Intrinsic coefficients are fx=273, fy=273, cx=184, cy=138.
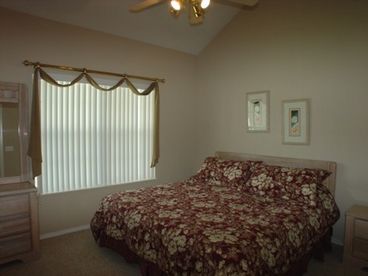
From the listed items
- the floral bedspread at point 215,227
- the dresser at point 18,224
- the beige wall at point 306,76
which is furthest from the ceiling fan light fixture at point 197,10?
the dresser at point 18,224

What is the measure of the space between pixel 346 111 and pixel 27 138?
11.7ft

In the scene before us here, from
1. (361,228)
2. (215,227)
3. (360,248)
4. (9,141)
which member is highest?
(9,141)

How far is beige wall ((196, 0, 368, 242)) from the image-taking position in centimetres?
291

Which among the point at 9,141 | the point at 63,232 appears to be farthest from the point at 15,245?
the point at 9,141

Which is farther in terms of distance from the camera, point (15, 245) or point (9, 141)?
point (9, 141)

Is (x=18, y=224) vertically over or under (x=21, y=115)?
under

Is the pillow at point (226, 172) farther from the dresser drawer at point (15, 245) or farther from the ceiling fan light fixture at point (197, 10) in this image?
the dresser drawer at point (15, 245)

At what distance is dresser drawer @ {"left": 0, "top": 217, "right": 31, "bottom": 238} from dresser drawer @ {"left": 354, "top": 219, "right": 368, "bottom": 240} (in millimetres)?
3153

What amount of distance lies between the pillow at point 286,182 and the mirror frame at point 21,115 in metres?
2.53

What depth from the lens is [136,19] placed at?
3609 millimetres

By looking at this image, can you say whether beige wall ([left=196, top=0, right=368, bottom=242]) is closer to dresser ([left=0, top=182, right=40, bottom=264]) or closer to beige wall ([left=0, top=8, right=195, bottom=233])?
beige wall ([left=0, top=8, right=195, bottom=233])

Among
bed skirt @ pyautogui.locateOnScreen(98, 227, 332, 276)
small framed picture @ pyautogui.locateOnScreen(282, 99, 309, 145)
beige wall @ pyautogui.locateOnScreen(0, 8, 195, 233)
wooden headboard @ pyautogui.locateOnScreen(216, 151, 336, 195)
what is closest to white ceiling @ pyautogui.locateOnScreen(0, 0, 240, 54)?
beige wall @ pyautogui.locateOnScreen(0, 8, 195, 233)

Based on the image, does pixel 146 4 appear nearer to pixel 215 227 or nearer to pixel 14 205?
pixel 215 227

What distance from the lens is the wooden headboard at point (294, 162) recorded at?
121 inches
